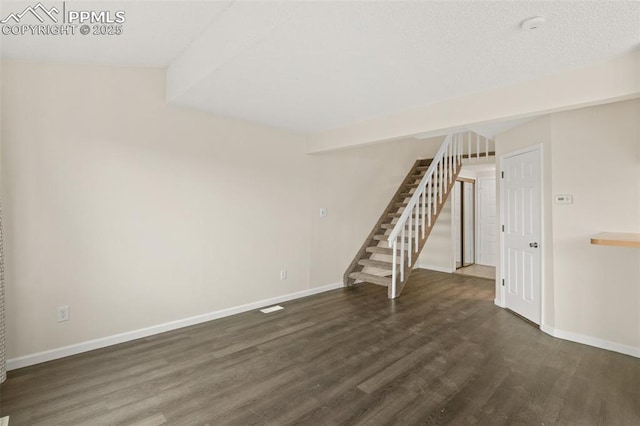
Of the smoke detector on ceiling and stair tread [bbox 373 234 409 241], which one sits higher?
the smoke detector on ceiling

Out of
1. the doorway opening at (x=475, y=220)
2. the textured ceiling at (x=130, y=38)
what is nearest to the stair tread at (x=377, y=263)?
Answer: the doorway opening at (x=475, y=220)

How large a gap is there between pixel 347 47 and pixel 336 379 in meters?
2.39

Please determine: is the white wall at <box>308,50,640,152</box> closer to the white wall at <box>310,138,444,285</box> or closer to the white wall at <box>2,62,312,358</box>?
the white wall at <box>310,138,444,285</box>

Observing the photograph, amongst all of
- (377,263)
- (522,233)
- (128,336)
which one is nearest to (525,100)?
(522,233)

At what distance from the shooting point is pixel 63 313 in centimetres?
266

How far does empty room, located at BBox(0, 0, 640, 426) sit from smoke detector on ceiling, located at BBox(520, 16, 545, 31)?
23mm

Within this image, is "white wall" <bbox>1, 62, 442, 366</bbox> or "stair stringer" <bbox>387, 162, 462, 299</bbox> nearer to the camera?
"white wall" <bbox>1, 62, 442, 366</bbox>

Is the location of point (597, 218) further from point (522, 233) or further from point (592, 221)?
point (522, 233)

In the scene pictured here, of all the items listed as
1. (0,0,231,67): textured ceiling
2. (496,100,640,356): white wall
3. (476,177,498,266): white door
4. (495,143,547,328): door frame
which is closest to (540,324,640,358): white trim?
(496,100,640,356): white wall

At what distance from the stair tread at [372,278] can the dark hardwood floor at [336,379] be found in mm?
1045

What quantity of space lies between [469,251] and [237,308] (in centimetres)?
560

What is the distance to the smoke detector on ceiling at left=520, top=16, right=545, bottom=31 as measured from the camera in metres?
1.64

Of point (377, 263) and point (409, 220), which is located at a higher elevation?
point (409, 220)

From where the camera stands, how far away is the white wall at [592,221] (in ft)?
8.89
